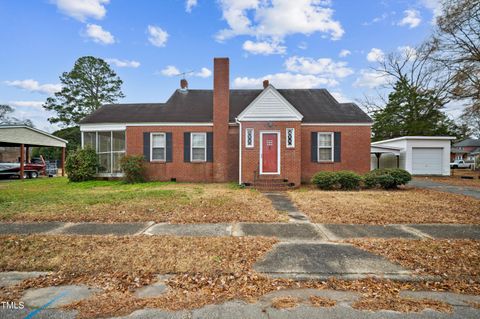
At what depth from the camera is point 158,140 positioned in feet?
46.4

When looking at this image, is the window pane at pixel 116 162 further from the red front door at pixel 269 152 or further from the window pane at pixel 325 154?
the window pane at pixel 325 154

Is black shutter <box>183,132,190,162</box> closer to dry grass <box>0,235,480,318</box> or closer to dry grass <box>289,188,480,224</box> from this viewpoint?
dry grass <box>289,188,480,224</box>

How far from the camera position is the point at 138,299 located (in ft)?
9.01

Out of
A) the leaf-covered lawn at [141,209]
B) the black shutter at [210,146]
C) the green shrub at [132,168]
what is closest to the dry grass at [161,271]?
the leaf-covered lawn at [141,209]

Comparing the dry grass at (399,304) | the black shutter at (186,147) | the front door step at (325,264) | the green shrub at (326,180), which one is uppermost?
the black shutter at (186,147)

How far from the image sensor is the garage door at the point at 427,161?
2031cm

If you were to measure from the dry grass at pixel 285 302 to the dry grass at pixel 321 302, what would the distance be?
0.56 feet

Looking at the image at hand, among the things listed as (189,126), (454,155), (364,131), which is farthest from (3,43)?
(454,155)

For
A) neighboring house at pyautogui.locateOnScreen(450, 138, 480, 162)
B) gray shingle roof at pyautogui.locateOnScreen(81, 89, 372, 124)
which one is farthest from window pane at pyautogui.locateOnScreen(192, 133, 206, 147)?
neighboring house at pyautogui.locateOnScreen(450, 138, 480, 162)

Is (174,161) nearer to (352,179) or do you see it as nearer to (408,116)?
(352,179)

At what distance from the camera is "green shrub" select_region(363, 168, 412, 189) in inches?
444

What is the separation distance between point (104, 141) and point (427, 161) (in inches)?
1027

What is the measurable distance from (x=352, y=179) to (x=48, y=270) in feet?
37.2

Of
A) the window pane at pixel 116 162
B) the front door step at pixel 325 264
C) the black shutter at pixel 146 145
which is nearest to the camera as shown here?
the front door step at pixel 325 264
